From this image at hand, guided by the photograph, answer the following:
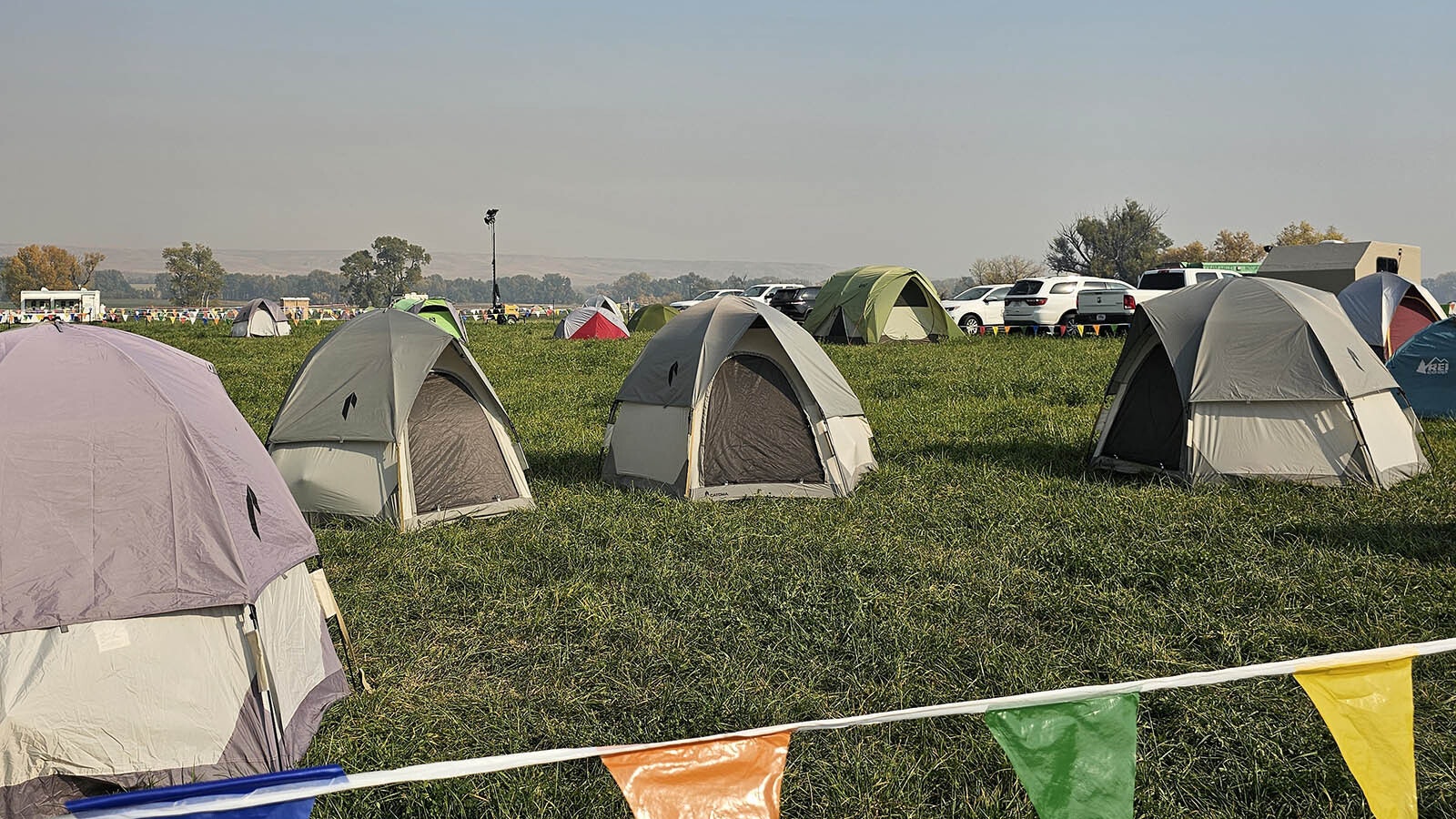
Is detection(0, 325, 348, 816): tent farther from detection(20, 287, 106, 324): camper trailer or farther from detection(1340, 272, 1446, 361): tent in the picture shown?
detection(20, 287, 106, 324): camper trailer

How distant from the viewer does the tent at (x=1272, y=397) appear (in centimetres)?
877

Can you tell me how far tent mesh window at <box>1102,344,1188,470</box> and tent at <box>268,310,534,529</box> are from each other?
5.89m

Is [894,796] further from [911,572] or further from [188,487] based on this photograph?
[188,487]

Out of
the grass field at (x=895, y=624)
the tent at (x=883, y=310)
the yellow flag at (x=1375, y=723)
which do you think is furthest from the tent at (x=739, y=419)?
the tent at (x=883, y=310)

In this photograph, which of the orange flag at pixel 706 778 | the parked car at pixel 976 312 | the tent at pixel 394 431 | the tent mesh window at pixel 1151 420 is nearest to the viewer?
the orange flag at pixel 706 778

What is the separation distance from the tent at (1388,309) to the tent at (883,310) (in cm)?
926

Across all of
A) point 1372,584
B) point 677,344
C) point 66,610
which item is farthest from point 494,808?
point 677,344

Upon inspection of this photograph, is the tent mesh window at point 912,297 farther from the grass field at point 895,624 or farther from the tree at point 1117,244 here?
the tree at point 1117,244

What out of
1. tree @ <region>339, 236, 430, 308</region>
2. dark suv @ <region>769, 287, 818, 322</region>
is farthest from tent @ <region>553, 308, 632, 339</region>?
tree @ <region>339, 236, 430, 308</region>

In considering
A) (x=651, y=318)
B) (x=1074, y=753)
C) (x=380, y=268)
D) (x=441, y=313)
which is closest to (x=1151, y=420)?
(x=1074, y=753)

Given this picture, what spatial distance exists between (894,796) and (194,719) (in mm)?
2921

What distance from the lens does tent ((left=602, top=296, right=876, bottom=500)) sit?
9188mm

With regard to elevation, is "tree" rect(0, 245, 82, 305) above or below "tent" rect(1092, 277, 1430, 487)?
above

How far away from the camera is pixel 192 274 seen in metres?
122
